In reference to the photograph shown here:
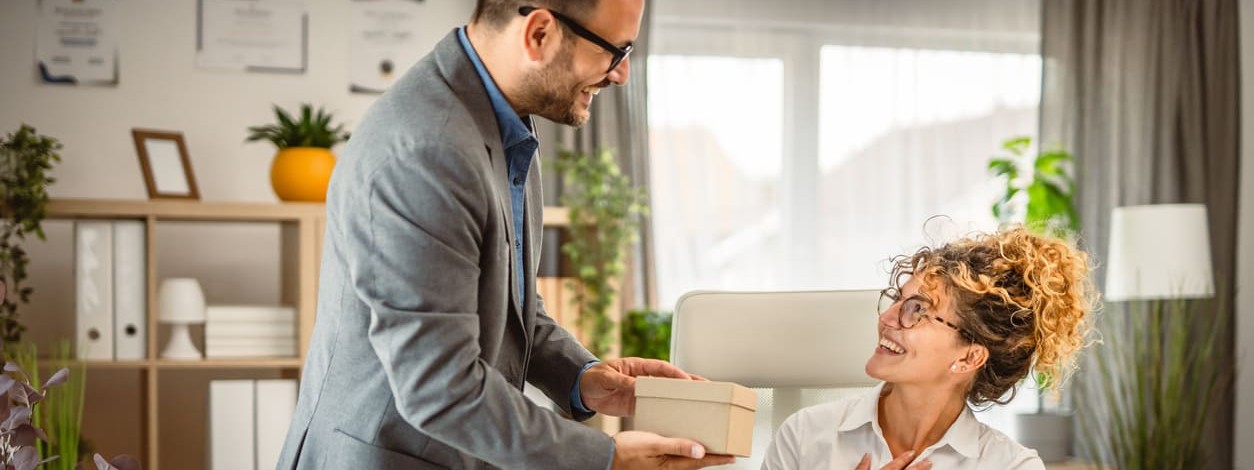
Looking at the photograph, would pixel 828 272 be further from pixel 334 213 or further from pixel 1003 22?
pixel 334 213

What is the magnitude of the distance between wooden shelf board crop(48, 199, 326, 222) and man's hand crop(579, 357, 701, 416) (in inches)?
74.6

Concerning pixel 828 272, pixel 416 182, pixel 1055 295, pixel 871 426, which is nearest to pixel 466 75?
pixel 416 182

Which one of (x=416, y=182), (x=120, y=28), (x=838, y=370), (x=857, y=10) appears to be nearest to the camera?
(x=416, y=182)

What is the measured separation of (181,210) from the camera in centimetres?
329

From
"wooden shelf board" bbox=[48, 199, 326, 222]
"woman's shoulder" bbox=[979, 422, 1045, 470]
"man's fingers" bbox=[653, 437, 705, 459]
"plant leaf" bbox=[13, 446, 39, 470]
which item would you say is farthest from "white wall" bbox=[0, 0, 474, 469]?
"plant leaf" bbox=[13, 446, 39, 470]

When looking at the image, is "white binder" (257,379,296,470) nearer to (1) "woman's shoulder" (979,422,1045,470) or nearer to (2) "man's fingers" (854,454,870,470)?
(2) "man's fingers" (854,454,870,470)

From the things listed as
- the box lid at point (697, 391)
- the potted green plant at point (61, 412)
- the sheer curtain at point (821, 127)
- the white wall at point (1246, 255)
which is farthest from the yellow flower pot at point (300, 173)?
the white wall at point (1246, 255)

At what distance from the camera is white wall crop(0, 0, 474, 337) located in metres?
3.62

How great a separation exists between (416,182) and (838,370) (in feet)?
3.56

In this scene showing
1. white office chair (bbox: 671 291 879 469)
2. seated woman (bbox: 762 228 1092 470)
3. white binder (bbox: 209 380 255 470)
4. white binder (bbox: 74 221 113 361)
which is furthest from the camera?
white binder (bbox: 209 380 255 470)

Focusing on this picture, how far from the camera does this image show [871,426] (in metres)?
1.92

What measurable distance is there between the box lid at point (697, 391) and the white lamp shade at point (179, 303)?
2.17m

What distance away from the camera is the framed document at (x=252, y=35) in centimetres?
377

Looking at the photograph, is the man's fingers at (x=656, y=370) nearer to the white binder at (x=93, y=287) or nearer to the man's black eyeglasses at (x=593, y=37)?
the man's black eyeglasses at (x=593, y=37)
